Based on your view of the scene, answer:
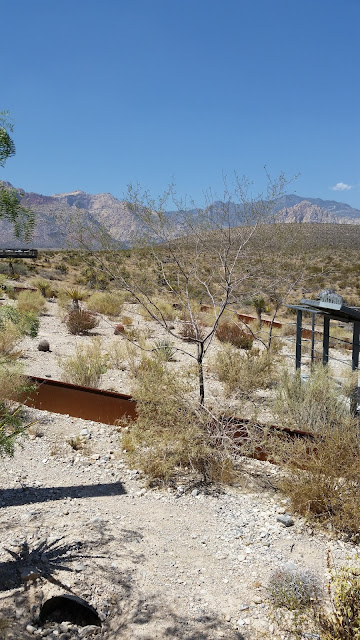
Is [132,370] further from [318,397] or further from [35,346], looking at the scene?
[318,397]

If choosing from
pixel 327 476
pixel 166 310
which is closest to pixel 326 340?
pixel 327 476

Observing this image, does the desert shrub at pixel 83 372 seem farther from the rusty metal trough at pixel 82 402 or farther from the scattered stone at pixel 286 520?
the scattered stone at pixel 286 520

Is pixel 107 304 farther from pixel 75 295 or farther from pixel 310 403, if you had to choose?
pixel 310 403

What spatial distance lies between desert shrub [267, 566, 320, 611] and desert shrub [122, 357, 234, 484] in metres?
2.07

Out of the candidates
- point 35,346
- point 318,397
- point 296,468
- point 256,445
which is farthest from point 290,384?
point 35,346

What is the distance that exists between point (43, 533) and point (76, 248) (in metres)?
6.28

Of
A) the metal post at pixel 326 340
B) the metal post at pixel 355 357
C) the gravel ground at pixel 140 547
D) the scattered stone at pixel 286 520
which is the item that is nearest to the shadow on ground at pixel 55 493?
the gravel ground at pixel 140 547

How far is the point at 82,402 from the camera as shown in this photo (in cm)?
873

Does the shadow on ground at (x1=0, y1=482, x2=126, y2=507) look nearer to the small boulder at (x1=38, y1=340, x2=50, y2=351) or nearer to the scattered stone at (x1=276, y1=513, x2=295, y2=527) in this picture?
the scattered stone at (x1=276, y1=513, x2=295, y2=527)

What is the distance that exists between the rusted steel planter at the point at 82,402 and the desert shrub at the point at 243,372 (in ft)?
8.73

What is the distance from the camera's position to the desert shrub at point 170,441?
6660 millimetres

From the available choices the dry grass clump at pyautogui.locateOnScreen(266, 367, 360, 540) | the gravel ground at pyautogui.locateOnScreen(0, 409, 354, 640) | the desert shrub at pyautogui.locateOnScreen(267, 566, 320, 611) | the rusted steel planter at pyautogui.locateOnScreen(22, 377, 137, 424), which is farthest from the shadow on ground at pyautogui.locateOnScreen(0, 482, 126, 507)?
the desert shrub at pyautogui.locateOnScreen(267, 566, 320, 611)

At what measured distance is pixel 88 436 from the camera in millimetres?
7965

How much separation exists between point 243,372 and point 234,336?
5.30 metres
